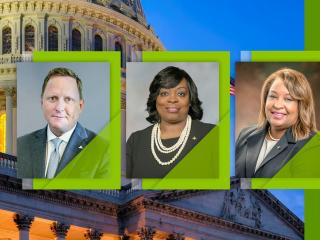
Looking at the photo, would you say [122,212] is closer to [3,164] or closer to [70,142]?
[3,164]

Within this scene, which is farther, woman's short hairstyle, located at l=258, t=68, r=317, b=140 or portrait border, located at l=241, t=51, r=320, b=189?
portrait border, located at l=241, t=51, r=320, b=189

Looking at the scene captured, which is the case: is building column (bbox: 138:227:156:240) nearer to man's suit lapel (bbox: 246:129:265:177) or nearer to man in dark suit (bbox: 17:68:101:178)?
man in dark suit (bbox: 17:68:101:178)

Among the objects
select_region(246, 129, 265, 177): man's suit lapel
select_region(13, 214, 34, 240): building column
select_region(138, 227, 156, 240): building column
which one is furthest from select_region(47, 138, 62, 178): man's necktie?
select_region(138, 227, 156, 240): building column

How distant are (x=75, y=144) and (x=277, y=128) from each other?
4.58 meters

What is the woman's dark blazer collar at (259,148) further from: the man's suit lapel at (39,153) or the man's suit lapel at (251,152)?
the man's suit lapel at (39,153)

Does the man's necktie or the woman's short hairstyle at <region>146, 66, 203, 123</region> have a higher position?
the woman's short hairstyle at <region>146, 66, 203, 123</region>

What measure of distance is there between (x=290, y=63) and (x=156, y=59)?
295 cm

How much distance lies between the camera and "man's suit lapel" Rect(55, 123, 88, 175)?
22.6 m

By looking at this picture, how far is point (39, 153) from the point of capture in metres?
22.7

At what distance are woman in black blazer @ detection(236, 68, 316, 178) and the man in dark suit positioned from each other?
355 cm

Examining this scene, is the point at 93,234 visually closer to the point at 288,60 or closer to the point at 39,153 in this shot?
the point at 39,153

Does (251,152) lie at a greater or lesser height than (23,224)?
lesser

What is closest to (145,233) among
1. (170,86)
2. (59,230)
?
(59,230)

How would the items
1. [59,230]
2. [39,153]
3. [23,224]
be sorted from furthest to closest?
[59,230] → [23,224] → [39,153]
